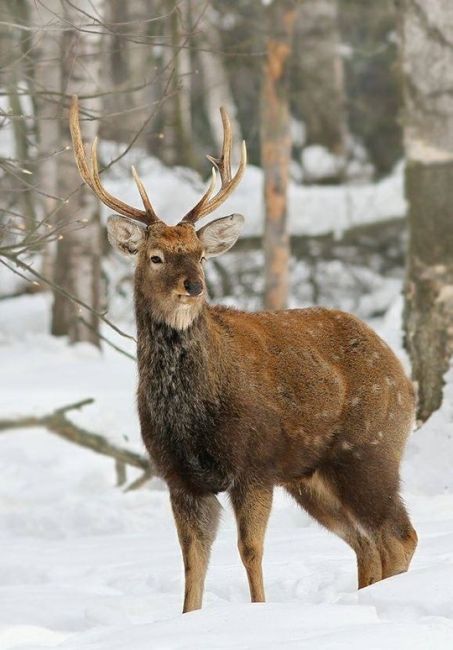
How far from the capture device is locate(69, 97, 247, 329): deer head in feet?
19.1

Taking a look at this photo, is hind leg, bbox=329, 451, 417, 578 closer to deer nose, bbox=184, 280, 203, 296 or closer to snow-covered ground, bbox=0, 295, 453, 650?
snow-covered ground, bbox=0, 295, 453, 650

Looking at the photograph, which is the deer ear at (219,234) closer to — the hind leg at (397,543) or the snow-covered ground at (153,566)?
the hind leg at (397,543)

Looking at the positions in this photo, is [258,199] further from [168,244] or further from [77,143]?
[168,244]

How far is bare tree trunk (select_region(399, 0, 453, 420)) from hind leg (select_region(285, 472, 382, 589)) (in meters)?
1.92

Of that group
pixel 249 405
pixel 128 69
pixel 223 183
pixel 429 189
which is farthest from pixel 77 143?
pixel 128 69

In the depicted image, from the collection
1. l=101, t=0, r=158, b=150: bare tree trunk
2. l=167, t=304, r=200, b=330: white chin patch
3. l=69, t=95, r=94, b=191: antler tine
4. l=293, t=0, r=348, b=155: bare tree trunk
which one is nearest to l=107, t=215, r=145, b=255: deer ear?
l=69, t=95, r=94, b=191: antler tine

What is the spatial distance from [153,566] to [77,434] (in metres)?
2.71

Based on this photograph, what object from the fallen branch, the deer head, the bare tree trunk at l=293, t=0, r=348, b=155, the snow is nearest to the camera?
the deer head

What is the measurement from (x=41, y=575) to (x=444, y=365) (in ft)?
9.19

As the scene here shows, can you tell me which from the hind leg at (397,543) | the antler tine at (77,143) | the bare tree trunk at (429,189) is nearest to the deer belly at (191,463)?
the hind leg at (397,543)

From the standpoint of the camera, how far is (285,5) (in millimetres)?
14109

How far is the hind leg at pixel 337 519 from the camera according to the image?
631cm

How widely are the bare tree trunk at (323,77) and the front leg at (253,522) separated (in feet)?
52.6

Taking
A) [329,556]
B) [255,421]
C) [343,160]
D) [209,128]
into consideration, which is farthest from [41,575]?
[209,128]
